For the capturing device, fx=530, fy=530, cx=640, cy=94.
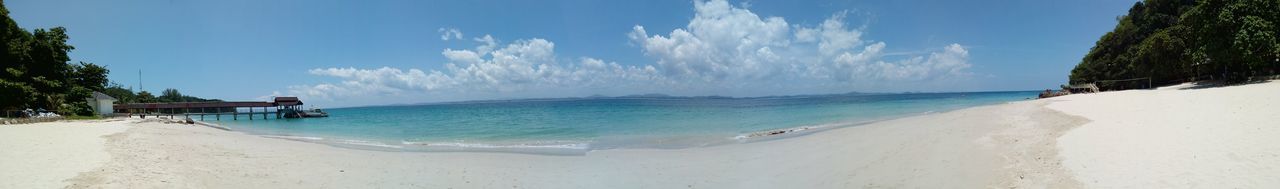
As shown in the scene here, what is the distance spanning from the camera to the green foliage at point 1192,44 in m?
23.7

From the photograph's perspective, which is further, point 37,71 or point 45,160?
point 37,71

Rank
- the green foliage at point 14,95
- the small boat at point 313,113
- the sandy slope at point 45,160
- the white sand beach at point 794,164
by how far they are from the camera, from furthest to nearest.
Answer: the small boat at point 313,113 < the green foliage at point 14,95 < the sandy slope at point 45,160 < the white sand beach at point 794,164

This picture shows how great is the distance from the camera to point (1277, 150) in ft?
21.0

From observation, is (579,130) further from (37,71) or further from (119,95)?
(119,95)

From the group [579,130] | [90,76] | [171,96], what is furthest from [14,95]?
[171,96]

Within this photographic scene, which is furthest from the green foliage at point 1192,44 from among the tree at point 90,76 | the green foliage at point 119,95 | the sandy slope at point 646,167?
the green foliage at point 119,95

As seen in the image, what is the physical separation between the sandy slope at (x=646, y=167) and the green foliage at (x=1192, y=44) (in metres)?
22.2

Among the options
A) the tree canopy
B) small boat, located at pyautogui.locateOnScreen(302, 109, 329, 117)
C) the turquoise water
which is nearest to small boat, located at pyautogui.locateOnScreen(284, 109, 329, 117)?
small boat, located at pyautogui.locateOnScreen(302, 109, 329, 117)

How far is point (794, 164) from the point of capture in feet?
29.6

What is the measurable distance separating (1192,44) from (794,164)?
108 ft

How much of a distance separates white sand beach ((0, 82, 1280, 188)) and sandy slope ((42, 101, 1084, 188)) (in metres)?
0.02

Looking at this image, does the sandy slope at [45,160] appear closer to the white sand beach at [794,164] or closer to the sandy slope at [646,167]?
the white sand beach at [794,164]

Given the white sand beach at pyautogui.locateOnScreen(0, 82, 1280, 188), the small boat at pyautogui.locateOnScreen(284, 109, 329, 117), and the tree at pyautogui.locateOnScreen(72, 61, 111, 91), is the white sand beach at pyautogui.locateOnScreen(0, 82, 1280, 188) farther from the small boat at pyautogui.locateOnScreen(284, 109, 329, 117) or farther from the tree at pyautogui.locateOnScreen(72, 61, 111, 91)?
the small boat at pyautogui.locateOnScreen(284, 109, 329, 117)

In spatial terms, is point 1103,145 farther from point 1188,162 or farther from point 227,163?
point 227,163
